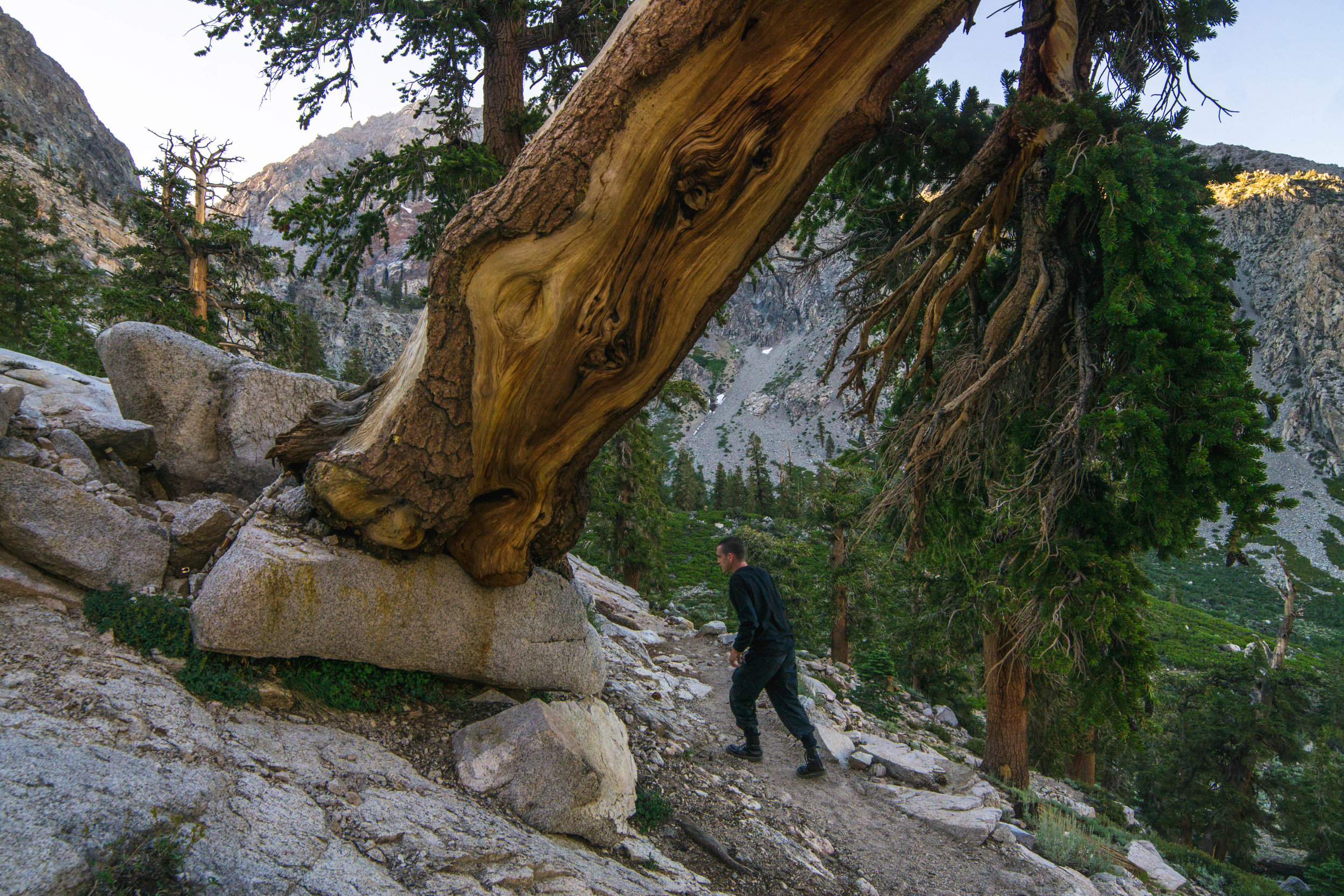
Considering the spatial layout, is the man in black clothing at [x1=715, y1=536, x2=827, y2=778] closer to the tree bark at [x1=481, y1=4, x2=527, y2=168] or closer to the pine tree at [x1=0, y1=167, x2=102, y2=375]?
the tree bark at [x1=481, y1=4, x2=527, y2=168]

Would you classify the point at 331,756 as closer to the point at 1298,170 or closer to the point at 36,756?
the point at 36,756

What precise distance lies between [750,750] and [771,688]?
75 cm

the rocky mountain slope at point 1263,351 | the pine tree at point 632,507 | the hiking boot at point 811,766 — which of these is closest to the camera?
the hiking boot at point 811,766

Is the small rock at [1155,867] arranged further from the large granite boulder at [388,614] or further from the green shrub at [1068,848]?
the large granite boulder at [388,614]

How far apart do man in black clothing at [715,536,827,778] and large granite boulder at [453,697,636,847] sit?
1.86m

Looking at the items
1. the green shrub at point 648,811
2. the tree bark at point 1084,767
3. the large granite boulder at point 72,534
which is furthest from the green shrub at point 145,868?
the tree bark at point 1084,767

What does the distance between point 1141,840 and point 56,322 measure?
76.5ft

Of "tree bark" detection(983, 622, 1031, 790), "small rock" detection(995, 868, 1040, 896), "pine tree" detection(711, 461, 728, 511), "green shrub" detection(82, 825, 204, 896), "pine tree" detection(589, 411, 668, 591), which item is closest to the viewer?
"green shrub" detection(82, 825, 204, 896)

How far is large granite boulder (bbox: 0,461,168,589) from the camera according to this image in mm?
3293

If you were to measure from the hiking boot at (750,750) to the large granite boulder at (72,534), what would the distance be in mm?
4850

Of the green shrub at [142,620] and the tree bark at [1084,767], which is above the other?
the green shrub at [142,620]

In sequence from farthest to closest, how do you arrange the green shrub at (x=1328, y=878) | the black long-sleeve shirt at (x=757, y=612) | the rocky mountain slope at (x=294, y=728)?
the green shrub at (x=1328, y=878) < the black long-sleeve shirt at (x=757, y=612) < the rocky mountain slope at (x=294, y=728)

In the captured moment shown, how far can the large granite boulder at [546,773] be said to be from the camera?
3320 mm

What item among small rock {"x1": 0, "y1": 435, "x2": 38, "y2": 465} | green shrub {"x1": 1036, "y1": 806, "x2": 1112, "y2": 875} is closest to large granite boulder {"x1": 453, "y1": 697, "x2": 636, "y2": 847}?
small rock {"x1": 0, "y1": 435, "x2": 38, "y2": 465}
